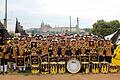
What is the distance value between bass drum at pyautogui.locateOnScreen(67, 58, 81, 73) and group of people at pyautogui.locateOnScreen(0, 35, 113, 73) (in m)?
0.30

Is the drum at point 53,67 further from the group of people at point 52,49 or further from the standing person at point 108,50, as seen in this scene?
the standing person at point 108,50

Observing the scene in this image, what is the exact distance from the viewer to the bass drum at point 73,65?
16734mm

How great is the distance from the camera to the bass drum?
16734 millimetres

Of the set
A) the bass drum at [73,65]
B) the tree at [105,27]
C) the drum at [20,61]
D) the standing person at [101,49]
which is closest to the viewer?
the bass drum at [73,65]

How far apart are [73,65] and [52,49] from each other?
4.33 ft

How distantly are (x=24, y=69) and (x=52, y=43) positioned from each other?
1.92 meters

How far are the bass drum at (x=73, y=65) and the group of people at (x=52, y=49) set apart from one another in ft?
0.99

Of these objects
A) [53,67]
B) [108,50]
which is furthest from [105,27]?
[53,67]

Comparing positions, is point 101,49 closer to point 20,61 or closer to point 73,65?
point 73,65

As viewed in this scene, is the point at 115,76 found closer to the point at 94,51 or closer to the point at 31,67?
the point at 94,51

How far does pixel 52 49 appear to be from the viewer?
56.2 feet

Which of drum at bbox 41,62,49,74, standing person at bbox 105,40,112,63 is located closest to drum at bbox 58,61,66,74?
drum at bbox 41,62,49,74

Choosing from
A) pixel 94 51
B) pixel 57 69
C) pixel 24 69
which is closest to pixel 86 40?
pixel 94 51

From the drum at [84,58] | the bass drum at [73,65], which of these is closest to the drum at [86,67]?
the drum at [84,58]
